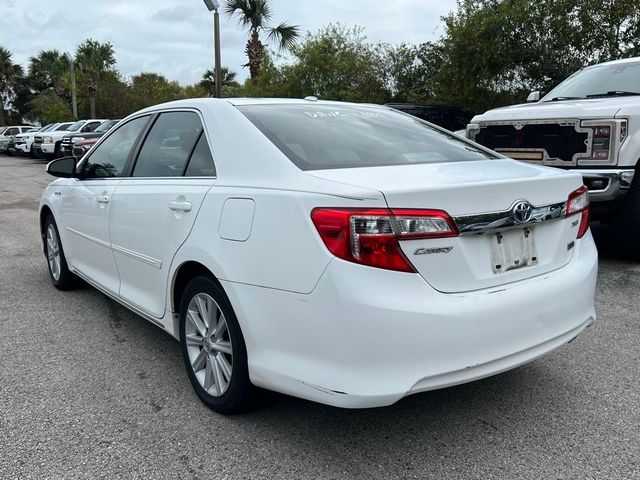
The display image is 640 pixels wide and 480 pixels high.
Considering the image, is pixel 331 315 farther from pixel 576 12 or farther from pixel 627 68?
pixel 576 12

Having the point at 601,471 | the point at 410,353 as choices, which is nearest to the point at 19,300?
the point at 410,353

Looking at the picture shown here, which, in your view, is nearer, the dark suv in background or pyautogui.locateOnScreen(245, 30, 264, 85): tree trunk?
the dark suv in background

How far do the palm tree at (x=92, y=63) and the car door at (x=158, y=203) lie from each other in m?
37.6

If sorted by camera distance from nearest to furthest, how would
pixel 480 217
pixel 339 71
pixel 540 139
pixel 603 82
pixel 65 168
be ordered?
pixel 480 217
pixel 65 168
pixel 540 139
pixel 603 82
pixel 339 71

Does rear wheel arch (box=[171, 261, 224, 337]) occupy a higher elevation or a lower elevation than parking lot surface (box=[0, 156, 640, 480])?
higher

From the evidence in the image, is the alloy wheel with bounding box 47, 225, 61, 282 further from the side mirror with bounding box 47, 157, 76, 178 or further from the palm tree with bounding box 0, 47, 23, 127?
the palm tree with bounding box 0, 47, 23, 127

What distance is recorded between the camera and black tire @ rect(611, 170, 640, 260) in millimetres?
5480

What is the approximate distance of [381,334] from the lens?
2.25m

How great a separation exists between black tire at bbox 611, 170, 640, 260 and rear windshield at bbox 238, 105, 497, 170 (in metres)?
2.70

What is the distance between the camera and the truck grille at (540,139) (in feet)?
18.5

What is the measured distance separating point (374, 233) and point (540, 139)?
425 centimetres

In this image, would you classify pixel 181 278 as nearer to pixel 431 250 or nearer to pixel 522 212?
pixel 431 250

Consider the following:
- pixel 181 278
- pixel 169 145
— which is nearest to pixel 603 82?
pixel 169 145

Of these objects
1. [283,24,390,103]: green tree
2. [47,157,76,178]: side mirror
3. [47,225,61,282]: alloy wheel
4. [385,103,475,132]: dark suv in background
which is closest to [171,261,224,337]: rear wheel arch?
[47,157,76,178]: side mirror
